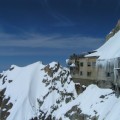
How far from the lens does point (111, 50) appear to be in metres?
94.6

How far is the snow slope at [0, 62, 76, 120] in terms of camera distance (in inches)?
4220

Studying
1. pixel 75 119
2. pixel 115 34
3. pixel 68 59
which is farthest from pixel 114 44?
pixel 75 119

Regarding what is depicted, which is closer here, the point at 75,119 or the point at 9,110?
the point at 75,119

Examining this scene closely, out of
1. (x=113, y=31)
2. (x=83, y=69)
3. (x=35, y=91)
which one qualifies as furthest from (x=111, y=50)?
(x=35, y=91)

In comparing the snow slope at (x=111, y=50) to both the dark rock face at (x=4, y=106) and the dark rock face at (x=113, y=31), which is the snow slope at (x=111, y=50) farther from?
the dark rock face at (x=4, y=106)

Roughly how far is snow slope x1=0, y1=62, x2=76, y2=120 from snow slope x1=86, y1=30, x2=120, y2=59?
40.2 ft

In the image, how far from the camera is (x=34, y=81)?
123 m

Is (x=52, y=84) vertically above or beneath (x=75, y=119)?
above

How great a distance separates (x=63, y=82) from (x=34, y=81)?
52.8 feet

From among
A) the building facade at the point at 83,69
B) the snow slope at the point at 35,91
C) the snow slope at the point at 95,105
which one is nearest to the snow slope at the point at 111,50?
the building facade at the point at 83,69

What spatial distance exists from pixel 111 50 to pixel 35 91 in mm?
33886

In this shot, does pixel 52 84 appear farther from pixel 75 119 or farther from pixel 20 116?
pixel 75 119

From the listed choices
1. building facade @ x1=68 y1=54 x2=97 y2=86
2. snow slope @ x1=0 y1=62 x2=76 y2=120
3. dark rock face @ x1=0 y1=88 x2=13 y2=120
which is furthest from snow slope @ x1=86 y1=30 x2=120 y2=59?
dark rock face @ x1=0 y1=88 x2=13 y2=120

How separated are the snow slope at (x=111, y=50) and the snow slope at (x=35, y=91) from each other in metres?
12.3
